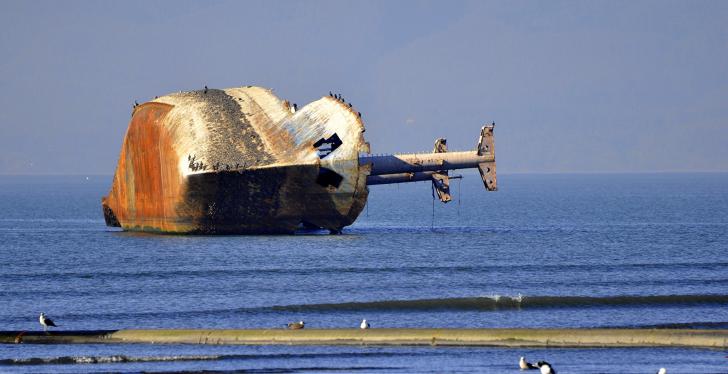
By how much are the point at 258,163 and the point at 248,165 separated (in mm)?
496

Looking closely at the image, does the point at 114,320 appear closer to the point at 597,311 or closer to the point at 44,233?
the point at 597,311

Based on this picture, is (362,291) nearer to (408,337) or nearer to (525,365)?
(408,337)

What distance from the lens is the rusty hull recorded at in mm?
60469

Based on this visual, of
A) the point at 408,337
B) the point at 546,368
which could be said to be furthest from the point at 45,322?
the point at 546,368

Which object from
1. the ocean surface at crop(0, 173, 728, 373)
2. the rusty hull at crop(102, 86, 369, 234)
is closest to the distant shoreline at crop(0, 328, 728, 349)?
the ocean surface at crop(0, 173, 728, 373)

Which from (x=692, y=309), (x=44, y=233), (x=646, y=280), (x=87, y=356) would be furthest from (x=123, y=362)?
(x=44, y=233)

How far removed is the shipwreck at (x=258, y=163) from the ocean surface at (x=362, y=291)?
4.90 feet

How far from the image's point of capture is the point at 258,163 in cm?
6078

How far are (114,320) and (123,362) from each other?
7.80 m

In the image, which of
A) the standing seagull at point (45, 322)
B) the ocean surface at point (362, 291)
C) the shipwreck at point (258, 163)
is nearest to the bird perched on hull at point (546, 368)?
the ocean surface at point (362, 291)

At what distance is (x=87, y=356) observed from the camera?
32719mm

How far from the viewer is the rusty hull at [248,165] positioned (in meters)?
60.5

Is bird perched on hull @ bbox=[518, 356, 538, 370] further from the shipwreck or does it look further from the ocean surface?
the shipwreck

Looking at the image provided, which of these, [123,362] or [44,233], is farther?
[44,233]
